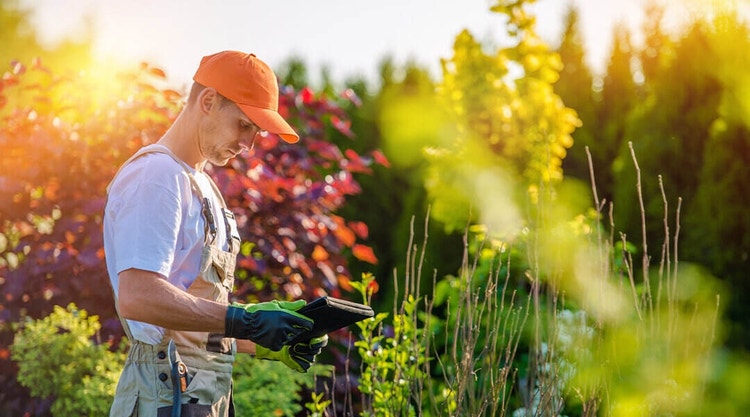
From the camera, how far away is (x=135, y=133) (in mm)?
4617

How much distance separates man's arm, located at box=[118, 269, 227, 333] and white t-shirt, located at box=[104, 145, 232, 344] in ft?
0.05

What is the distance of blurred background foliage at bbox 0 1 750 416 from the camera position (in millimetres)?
4465

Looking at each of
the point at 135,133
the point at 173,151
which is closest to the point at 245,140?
the point at 173,151

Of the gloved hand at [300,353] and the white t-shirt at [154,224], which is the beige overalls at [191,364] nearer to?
the white t-shirt at [154,224]

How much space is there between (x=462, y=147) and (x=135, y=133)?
9.94ft

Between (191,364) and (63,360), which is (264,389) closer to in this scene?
(63,360)

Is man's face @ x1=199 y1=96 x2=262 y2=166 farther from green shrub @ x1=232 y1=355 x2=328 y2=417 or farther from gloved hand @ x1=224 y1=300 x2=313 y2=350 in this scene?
green shrub @ x1=232 y1=355 x2=328 y2=417

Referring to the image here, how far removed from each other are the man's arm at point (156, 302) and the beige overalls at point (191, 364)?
20cm

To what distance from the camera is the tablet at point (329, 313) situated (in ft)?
7.07

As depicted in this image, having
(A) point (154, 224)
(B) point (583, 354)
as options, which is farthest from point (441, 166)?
(A) point (154, 224)

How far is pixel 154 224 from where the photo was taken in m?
1.97

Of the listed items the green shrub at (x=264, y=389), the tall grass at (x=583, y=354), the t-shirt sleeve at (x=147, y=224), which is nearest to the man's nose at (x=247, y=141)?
the t-shirt sleeve at (x=147, y=224)

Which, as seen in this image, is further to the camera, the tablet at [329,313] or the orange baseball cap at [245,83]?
the orange baseball cap at [245,83]

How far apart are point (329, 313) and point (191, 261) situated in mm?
342
